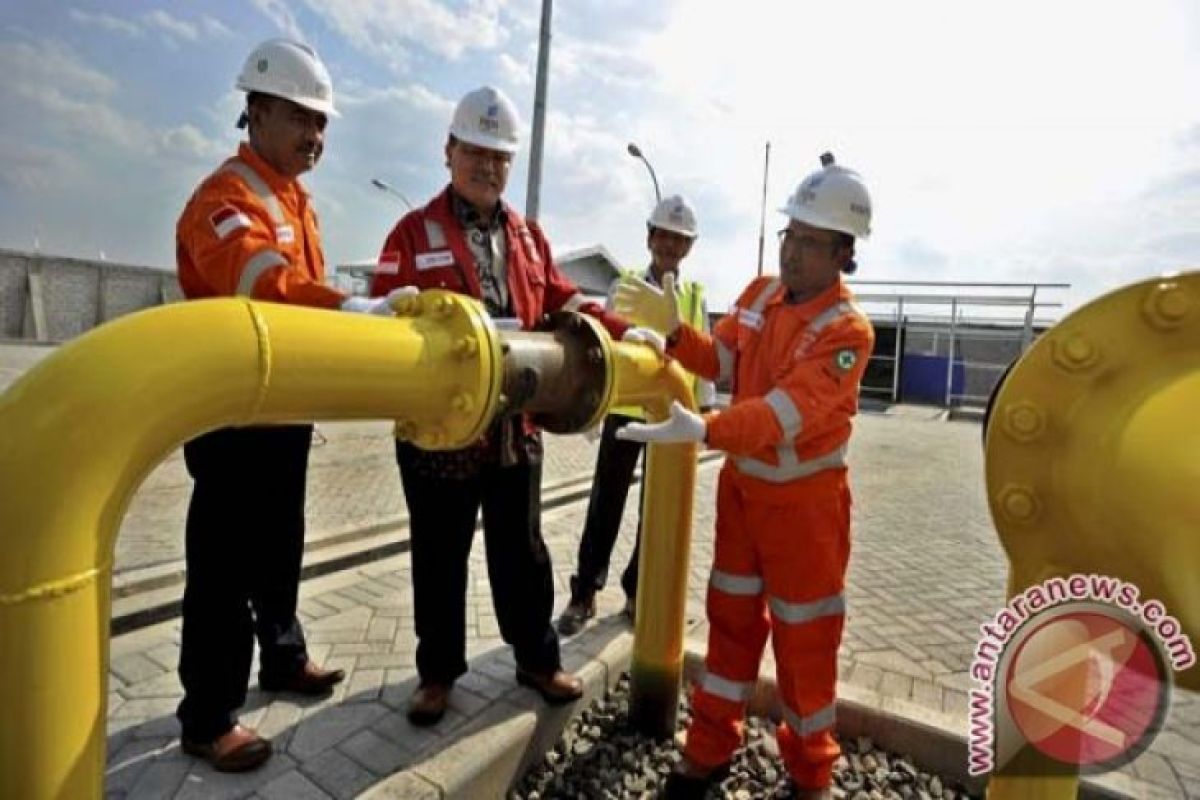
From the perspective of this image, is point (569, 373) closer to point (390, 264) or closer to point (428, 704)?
point (390, 264)

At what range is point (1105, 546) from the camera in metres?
1.00

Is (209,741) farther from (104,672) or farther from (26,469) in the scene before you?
(26,469)

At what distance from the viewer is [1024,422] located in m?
1.04

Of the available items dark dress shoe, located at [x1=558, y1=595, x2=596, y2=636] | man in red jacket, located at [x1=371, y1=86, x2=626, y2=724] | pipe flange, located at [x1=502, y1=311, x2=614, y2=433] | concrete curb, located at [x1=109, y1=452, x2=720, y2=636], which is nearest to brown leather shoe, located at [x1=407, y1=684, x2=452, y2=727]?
man in red jacket, located at [x1=371, y1=86, x2=626, y2=724]

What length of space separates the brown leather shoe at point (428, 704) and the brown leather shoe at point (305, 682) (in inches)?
13.8

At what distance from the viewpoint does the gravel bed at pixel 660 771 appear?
2.45m

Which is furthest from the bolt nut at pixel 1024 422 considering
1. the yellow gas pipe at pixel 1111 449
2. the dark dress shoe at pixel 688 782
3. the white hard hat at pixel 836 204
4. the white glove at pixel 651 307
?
the dark dress shoe at pixel 688 782

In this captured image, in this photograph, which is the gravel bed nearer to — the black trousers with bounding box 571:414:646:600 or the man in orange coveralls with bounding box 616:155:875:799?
the man in orange coveralls with bounding box 616:155:875:799

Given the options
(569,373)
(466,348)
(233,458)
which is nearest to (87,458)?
(466,348)

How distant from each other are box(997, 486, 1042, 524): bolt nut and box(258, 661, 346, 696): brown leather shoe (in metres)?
2.36

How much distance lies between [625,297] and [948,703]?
2097 millimetres

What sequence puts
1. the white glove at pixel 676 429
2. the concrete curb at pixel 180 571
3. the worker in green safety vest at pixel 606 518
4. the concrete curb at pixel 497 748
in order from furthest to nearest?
1. the worker in green safety vest at pixel 606 518
2. the concrete curb at pixel 180 571
3. the concrete curb at pixel 497 748
4. the white glove at pixel 676 429

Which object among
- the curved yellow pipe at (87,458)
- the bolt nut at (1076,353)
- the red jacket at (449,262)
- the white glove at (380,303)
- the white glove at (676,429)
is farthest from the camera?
the red jacket at (449,262)

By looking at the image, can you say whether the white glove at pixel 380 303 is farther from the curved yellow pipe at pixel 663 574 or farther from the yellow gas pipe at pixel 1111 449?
the yellow gas pipe at pixel 1111 449
